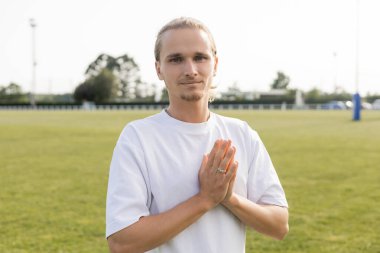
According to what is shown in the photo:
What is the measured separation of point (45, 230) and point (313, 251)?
312 cm

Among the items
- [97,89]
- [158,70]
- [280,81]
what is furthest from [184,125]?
[280,81]

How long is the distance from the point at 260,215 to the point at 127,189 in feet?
1.78

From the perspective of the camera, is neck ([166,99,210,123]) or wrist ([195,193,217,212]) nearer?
wrist ([195,193,217,212])

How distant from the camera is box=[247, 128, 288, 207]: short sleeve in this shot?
217cm

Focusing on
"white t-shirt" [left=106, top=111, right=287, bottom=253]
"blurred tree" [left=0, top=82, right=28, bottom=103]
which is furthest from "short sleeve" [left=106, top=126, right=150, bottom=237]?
"blurred tree" [left=0, top=82, right=28, bottom=103]

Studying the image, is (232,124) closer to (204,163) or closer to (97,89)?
(204,163)

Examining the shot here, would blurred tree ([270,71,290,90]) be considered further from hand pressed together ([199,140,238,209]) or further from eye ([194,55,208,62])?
→ hand pressed together ([199,140,238,209])

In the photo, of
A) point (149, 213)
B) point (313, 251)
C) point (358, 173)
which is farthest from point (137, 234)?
point (358, 173)

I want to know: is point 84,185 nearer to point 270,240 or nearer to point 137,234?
point 270,240

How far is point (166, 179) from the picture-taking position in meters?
1.99

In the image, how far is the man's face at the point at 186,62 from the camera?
2029mm

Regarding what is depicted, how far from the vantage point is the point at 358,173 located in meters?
10.3

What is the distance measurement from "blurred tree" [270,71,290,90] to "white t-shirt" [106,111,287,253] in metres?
120

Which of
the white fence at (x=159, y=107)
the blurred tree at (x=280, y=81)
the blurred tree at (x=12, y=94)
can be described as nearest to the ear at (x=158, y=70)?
the white fence at (x=159, y=107)
